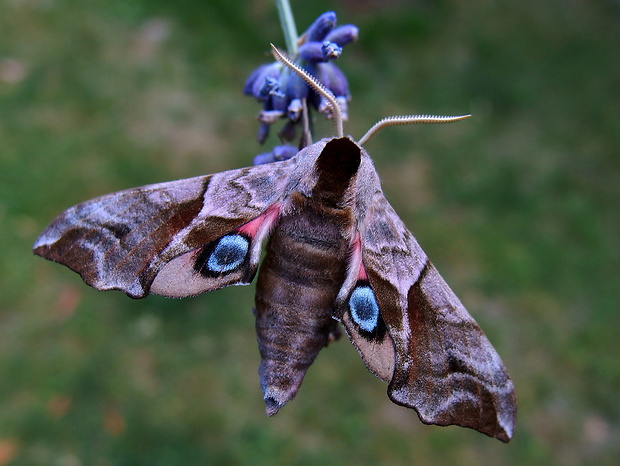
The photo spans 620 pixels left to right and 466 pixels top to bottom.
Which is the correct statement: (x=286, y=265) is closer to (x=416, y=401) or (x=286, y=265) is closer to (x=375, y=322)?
(x=375, y=322)

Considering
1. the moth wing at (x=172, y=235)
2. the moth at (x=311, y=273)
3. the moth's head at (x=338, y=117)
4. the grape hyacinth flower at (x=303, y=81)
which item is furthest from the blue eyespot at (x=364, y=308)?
the grape hyacinth flower at (x=303, y=81)

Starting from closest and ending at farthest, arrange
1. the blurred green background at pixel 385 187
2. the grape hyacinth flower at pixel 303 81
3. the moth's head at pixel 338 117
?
1. the moth's head at pixel 338 117
2. the grape hyacinth flower at pixel 303 81
3. the blurred green background at pixel 385 187

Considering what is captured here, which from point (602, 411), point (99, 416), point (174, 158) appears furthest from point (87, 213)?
point (602, 411)

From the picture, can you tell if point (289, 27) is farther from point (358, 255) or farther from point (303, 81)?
point (358, 255)

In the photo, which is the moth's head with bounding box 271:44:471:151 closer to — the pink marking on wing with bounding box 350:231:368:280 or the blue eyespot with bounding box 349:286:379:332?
the pink marking on wing with bounding box 350:231:368:280

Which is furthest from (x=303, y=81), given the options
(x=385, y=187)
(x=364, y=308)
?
(x=385, y=187)

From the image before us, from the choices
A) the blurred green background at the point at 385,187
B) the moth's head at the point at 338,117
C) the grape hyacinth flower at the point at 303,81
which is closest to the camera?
the moth's head at the point at 338,117

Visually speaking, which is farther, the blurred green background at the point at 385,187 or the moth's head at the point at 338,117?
the blurred green background at the point at 385,187

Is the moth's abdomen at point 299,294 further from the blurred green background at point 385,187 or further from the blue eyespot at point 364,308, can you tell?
the blurred green background at point 385,187
